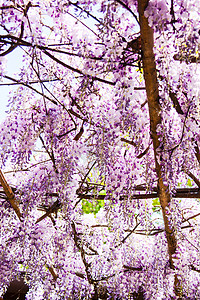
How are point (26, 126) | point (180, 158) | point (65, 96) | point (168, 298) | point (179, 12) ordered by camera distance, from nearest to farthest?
point (179, 12) < point (180, 158) < point (65, 96) < point (26, 126) < point (168, 298)

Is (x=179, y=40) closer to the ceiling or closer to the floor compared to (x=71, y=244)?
closer to the ceiling

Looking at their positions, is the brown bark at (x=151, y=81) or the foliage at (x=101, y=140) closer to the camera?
the brown bark at (x=151, y=81)

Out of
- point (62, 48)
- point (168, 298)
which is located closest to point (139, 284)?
point (168, 298)

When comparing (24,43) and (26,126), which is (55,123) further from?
(24,43)

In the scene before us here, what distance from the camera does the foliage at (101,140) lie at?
2084 mm

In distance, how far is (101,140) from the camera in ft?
8.19

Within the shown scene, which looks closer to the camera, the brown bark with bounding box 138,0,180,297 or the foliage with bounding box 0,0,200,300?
the brown bark with bounding box 138,0,180,297

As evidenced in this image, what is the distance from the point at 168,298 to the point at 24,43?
2.78 metres

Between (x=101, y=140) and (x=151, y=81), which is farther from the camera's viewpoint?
(x=101, y=140)

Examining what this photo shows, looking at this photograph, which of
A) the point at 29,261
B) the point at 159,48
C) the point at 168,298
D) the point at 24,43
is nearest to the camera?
the point at 159,48

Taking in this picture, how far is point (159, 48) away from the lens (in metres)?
2.12

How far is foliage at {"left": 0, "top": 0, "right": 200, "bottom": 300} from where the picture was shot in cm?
208

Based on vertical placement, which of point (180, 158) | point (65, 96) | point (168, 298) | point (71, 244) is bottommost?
point (168, 298)

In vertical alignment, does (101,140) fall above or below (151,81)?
below
